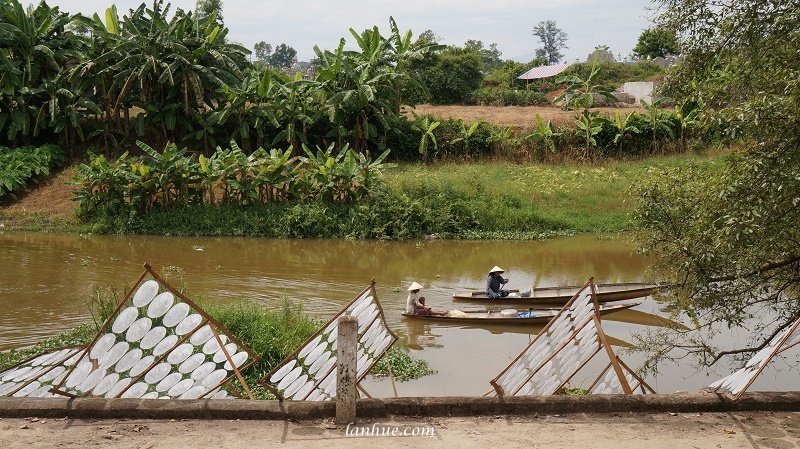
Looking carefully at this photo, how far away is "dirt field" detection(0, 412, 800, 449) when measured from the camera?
5.60 metres

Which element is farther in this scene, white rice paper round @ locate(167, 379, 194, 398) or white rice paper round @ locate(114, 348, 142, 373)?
white rice paper round @ locate(167, 379, 194, 398)

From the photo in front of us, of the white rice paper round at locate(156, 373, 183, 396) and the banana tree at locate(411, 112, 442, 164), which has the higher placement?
the banana tree at locate(411, 112, 442, 164)

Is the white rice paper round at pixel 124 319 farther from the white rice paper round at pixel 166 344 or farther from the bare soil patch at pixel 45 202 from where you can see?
the bare soil patch at pixel 45 202

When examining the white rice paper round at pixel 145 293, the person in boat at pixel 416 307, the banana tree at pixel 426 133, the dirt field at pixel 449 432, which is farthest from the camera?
the banana tree at pixel 426 133

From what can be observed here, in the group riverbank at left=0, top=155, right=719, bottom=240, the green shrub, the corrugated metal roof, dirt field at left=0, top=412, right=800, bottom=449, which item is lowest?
riverbank at left=0, top=155, right=719, bottom=240

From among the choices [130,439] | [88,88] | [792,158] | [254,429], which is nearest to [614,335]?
[792,158]

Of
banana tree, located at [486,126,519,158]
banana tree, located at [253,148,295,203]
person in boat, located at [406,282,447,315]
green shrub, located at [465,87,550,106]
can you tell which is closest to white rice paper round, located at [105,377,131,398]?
person in boat, located at [406,282,447,315]

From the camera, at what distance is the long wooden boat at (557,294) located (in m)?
12.2

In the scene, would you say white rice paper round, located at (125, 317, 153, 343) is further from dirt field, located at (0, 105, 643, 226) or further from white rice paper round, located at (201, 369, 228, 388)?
dirt field, located at (0, 105, 643, 226)

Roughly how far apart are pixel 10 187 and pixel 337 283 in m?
10.7

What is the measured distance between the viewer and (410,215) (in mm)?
18234

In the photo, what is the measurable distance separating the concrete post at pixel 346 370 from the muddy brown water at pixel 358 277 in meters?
2.72

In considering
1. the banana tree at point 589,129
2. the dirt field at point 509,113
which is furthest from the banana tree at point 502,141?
the banana tree at point 589,129

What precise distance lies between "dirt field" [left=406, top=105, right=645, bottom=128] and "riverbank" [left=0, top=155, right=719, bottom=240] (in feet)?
16.2
